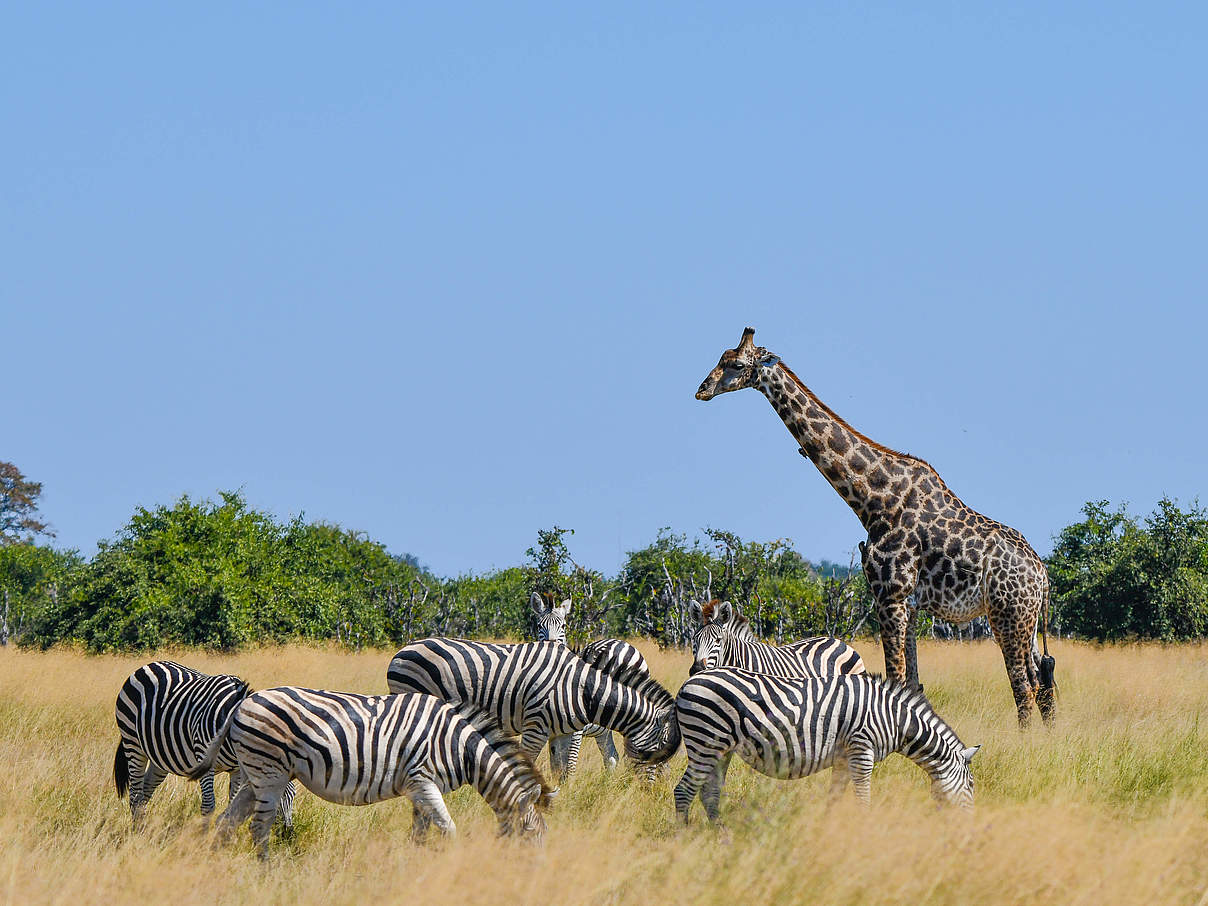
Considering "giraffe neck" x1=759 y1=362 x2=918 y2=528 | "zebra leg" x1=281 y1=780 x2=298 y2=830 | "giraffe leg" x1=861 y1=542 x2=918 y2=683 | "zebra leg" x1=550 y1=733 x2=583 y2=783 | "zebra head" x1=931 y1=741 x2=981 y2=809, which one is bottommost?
"zebra leg" x1=281 y1=780 x2=298 y2=830

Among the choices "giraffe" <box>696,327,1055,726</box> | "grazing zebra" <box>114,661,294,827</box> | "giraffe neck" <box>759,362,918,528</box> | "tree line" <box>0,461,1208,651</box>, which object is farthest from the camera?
"tree line" <box>0,461,1208,651</box>

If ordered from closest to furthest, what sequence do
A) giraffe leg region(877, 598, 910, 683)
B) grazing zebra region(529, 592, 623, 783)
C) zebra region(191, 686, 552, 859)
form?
zebra region(191, 686, 552, 859) → grazing zebra region(529, 592, 623, 783) → giraffe leg region(877, 598, 910, 683)

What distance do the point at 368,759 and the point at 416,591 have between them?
25830 millimetres

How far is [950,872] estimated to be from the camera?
6570mm

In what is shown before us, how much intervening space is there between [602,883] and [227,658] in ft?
55.7

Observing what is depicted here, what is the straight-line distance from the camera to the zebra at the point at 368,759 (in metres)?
7.88

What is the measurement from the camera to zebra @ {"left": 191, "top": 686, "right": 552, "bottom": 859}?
7.88 m

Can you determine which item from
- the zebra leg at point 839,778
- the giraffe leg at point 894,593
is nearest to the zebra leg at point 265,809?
the zebra leg at point 839,778

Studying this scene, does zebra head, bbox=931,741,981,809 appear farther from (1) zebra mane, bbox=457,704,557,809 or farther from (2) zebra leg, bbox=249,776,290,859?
(2) zebra leg, bbox=249,776,290,859

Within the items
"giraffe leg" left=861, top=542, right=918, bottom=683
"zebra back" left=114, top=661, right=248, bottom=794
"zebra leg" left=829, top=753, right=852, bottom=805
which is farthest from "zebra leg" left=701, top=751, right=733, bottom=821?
"giraffe leg" left=861, top=542, right=918, bottom=683

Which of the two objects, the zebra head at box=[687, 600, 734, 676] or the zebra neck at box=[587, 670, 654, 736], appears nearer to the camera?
the zebra neck at box=[587, 670, 654, 736]

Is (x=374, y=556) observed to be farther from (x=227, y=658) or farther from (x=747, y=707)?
(x=747, y=707)

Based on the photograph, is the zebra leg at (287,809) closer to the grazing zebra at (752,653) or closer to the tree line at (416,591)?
the grazing zebra at (752,653)

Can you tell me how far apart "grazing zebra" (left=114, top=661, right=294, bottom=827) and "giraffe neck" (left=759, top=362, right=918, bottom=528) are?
22.3ft
